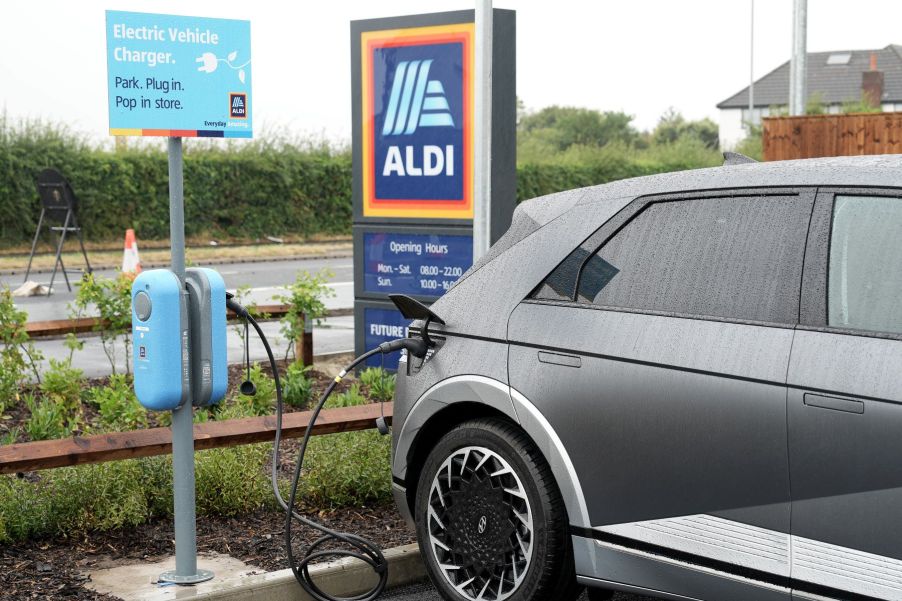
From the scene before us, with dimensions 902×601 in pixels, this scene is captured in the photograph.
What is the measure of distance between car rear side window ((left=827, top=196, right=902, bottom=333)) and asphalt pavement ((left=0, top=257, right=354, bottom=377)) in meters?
5.41

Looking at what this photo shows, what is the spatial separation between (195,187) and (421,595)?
28912 millimetres

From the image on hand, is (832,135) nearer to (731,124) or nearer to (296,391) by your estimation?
(296,391)

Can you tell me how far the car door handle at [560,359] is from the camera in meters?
4.39

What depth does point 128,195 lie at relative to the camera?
31.4m

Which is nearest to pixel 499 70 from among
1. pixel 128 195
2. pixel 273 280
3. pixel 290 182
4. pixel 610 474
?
pixel 610 474

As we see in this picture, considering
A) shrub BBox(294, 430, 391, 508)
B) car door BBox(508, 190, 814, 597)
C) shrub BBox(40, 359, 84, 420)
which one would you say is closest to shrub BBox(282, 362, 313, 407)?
shrub BBox(40, 359, 84, 420)

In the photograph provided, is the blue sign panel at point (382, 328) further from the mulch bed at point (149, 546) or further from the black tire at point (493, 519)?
the black tire at point (493, 519)

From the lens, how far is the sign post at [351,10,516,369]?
31.7ft

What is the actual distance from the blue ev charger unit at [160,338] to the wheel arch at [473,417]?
917 millimetres

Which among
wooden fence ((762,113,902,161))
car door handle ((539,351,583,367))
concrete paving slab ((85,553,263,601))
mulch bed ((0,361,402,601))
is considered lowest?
concrete paving slab ((85,553,263,601))

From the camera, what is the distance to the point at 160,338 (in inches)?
190

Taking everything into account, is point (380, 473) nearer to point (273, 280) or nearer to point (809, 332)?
point (809, 332)

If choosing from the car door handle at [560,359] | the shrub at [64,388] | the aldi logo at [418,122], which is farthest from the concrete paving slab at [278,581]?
the aldi logo at [418,122]

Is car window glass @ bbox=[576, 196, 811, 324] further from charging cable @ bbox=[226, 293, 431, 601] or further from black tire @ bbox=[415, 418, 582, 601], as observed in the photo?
charging cable @ bbox=[226, 293, 431, 601]
